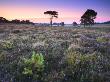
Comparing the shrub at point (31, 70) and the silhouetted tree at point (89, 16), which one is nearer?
the shrub at point (31, 70)

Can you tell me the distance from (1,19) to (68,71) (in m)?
120

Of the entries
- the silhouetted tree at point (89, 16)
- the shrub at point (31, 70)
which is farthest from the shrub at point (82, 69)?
the silhouetted tree at point (89, 16)

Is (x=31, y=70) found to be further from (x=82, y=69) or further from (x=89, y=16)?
(x=89, y=16)

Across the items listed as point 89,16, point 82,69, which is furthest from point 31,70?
point 89,16

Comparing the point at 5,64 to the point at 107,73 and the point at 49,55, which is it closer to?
the point at 49,55

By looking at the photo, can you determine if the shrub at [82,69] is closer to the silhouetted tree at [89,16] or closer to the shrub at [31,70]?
the shrub at [31,70]

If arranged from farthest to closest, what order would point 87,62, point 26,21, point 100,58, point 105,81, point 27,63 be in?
point 26,21
point 100,58
point 87,62
point 27,63
point 105,81

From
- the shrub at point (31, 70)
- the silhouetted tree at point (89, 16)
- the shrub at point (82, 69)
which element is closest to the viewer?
the shrub at point (82, 69)

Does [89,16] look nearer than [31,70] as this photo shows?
No

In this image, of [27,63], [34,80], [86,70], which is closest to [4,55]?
[27,63]

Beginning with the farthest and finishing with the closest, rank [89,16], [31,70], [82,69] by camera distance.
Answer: [89,16]
[82,69]
[31,70]

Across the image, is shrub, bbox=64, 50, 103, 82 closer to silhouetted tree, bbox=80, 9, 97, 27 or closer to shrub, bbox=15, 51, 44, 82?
shrub, bbox=15, 51, 44, 82

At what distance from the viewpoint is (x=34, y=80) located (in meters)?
9.73

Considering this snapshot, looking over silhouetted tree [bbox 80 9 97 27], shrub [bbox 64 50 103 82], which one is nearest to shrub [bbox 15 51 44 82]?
shrub [bbox 64 50 103 82]
